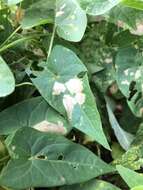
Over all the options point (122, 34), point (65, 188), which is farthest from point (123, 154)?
point (122, 34)

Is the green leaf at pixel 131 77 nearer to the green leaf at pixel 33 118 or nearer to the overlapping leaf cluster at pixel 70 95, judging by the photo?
the overlapping leaf cluster at pixel 70 95

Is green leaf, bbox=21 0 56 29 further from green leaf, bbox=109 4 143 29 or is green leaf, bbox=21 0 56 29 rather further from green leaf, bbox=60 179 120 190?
green leaf, bbox=60 179 120 190

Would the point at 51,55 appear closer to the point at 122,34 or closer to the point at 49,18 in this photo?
the point at 49,18

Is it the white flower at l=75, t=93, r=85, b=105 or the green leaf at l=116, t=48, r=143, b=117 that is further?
the green leaf at l=116, t=48, r=143, b=117

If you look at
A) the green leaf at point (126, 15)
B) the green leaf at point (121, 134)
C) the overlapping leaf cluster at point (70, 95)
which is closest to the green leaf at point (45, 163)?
the overlapping leaf cluster at point (70, 95)

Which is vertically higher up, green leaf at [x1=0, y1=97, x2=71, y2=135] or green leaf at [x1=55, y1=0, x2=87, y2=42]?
green leaf at [x1=55, y1=0, x2=87, y2=42]

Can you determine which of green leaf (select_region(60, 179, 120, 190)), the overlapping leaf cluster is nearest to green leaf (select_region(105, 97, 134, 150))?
the overlapping leaf cluster
